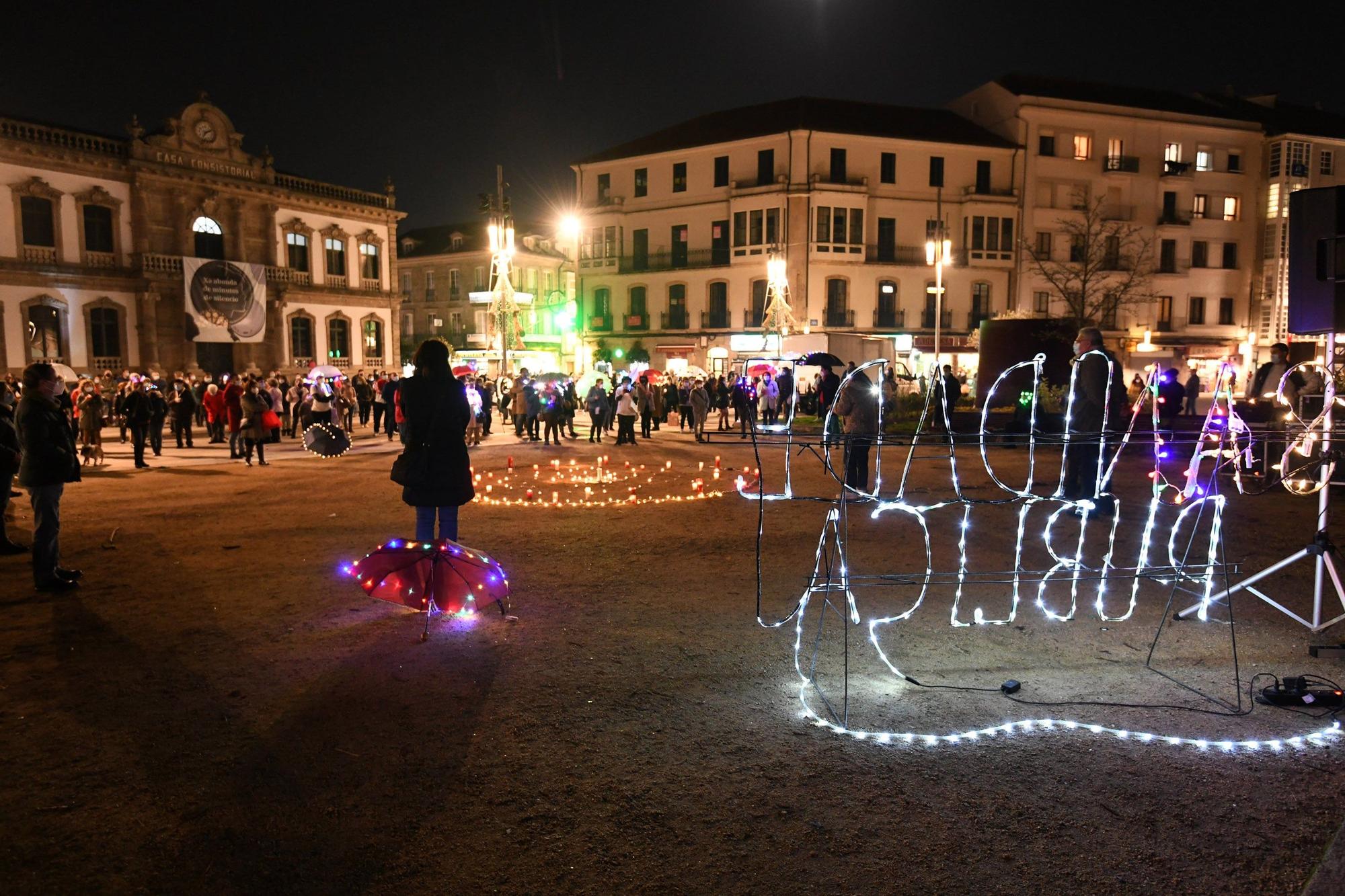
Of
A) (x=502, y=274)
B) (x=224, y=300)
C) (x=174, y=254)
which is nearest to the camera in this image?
(x=502, y=274)

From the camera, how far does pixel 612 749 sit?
401cm

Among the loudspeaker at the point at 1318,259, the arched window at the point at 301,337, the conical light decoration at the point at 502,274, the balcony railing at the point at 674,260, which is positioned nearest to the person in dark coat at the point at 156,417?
the conical light decoration at the point at 502,274

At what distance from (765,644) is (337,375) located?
19.9 m

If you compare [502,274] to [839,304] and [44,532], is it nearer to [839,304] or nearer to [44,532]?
[44,532]

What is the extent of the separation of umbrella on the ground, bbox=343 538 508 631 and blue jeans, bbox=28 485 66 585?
3183 millimetres

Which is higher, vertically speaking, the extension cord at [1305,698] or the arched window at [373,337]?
the arched window at [373,337]

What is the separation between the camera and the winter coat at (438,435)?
6.00m

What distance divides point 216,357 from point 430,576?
36732mm

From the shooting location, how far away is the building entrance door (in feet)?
118

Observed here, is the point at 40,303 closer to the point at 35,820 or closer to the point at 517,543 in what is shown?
the point at 517,543

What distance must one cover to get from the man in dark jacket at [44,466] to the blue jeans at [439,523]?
9.59ft

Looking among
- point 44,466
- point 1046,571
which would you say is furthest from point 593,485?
point 1046,571

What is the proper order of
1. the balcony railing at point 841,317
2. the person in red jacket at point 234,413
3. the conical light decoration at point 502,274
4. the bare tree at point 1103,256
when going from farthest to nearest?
the balcony railing at point 841,317 < the bare tree at point 1103,256 < the conical light decoration at point 502,274 < the person in red jacket at point 234,413

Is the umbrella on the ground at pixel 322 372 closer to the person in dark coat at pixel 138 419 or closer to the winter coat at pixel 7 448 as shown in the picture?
the person in dark coat at pixel 138 419
